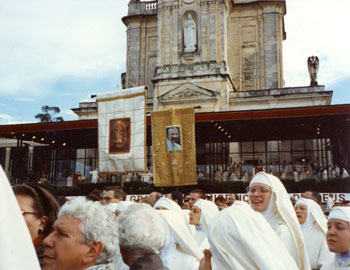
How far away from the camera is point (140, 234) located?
3.03 metres

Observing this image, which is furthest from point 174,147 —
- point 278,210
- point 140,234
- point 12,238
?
point 12,238

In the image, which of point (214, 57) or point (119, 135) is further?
point (214, 57)

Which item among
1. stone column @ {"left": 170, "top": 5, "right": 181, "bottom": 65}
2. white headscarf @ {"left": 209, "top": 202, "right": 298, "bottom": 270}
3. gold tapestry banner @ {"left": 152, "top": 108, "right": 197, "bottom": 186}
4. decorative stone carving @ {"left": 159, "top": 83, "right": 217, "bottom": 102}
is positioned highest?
stone column @ {"left": 170, "top": 5, "right": 181, "bottom": 65}

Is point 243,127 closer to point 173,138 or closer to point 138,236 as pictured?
point 173,138

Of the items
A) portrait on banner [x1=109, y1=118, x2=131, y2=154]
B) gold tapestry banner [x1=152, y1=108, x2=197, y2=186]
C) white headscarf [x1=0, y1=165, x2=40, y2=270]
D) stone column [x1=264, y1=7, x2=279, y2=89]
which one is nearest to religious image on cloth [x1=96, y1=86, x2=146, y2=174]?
portrait on banner [x1=109, y1=118, x2=131, y2=154]

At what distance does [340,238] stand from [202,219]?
2.12 metres

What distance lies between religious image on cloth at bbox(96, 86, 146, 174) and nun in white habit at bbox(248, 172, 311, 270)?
315 inches

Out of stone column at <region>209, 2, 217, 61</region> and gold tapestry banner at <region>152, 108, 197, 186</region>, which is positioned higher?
stone column at <region>209, 2, 217, 61</region>

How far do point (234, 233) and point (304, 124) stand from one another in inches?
903

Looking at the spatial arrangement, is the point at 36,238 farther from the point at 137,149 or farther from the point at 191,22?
the point at 191,22

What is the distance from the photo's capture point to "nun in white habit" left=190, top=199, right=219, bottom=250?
5.61 meters

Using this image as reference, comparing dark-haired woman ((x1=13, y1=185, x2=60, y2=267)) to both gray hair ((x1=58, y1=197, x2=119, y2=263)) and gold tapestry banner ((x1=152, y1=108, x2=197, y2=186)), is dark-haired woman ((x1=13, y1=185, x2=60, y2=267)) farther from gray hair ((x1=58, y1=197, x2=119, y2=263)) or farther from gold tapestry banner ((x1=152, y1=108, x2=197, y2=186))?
gold tapestry banner ((x1=152, y1=108, x2=197, y2=186))

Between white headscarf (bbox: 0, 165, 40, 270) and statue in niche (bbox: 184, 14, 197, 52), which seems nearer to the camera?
white headscarf (bbox: 0, 165, 40, 270)

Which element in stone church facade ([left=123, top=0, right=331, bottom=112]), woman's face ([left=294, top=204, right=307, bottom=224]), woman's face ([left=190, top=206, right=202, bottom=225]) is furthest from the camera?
stone church facade ([left=123, top=0, right=331, bottom=112])
